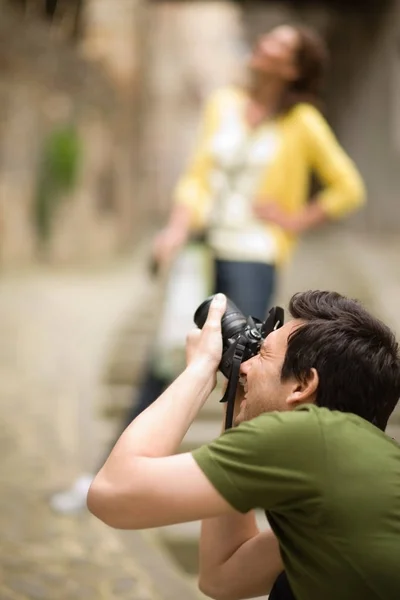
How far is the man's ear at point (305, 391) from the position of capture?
1.01 meters

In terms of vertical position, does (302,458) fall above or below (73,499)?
above

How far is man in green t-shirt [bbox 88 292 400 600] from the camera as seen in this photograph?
92cm

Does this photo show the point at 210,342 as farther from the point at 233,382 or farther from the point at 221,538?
the point at 221,538

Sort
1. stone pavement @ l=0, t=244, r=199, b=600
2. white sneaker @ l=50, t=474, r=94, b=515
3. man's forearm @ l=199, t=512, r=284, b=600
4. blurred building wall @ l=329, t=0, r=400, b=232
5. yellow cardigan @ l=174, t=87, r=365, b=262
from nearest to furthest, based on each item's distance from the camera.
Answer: man's forearm @ l=199, t=512, r=284, b=600 → stone pavement @ l=0, t=244, r=199, b=600 → yellow cardigan @ l=174, t=87, r=365, b=262 → white sneaker @ l=50, t=474, r=94, b=515 → blurred building wall @ l=329, t=0, r=400, b=232

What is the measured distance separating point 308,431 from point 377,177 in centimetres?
662

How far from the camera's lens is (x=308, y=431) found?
93 cm

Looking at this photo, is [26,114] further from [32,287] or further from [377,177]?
[377,177]

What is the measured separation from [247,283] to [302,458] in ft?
4.29

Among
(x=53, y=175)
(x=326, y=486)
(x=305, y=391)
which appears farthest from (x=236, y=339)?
(x=53, y=175)

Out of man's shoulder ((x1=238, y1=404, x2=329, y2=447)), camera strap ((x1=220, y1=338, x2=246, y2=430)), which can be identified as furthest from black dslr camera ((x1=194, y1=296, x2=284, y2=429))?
man's shoulder ((x1=238, y1=404, x2=329, y2=447))

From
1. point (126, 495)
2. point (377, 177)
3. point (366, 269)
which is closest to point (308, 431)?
point (126, 495)

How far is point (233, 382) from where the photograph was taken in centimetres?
106

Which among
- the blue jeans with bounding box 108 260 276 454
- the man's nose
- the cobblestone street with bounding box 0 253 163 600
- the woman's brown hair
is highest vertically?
the woman's brown hair

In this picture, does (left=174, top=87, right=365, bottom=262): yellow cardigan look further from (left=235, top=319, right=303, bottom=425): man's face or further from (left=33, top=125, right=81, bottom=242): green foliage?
(left=33, top=125, right=81, bottom=242): green foliage
